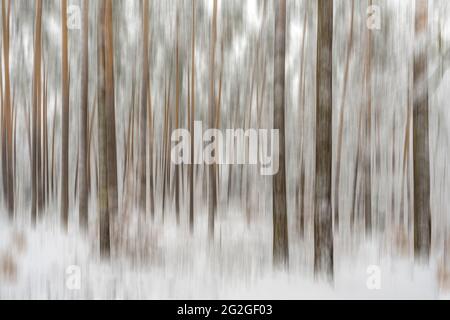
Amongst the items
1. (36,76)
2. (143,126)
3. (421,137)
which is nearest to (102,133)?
(143,126)

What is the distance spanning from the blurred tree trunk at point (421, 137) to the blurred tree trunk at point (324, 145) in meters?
0.70

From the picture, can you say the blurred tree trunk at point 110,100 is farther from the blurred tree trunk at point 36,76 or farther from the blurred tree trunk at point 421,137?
the blurred tree trunk at point 421,137

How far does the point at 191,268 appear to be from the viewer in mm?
2826

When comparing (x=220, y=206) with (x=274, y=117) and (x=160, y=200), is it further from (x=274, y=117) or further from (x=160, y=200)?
(x=274, y=117)

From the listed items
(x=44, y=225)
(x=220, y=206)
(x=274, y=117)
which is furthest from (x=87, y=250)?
(x=274, y=117)

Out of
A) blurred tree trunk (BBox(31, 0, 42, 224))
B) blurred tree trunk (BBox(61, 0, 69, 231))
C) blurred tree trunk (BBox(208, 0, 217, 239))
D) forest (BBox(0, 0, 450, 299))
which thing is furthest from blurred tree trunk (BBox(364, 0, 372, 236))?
blurred tree trunk (BBox(31, 0, 42, 224))

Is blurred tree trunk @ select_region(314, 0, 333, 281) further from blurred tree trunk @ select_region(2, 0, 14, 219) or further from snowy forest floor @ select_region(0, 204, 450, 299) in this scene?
blurred tree trunk @ select_region(2, 0, 14, 219)

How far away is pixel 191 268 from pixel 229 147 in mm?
1019

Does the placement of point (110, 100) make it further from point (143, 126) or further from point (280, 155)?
point (280, 155)

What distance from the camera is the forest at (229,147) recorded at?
2848 millimetres

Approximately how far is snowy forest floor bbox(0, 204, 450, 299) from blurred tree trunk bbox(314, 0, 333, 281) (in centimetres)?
10

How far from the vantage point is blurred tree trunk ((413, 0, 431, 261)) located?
2.96m

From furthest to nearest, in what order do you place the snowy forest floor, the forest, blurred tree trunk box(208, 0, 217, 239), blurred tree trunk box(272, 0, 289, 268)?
blurred tree trunk box(208, 0, 217, 239) < blurred tree trunk box(272, 0, 289, 268) < the forest < the snowy forest floor

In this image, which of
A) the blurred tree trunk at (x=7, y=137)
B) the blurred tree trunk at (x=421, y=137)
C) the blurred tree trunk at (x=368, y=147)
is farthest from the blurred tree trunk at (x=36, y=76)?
the blurred tree trunk at (x=421, y=137)
